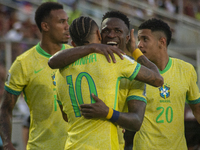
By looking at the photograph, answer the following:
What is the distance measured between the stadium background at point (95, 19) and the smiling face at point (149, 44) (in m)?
2.87

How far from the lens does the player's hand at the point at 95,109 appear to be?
105 inches

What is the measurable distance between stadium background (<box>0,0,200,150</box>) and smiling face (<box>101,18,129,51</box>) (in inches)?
151

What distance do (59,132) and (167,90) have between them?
1.49 m

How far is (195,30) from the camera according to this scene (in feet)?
40.5

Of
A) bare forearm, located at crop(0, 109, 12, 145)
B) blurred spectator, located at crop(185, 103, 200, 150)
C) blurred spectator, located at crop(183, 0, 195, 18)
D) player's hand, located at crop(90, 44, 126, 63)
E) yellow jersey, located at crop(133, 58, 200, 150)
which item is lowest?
blurred spectator, located at crop(185, 103, 200, 150)

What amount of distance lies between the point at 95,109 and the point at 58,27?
2143 millimetres

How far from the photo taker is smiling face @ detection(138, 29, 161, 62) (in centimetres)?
429

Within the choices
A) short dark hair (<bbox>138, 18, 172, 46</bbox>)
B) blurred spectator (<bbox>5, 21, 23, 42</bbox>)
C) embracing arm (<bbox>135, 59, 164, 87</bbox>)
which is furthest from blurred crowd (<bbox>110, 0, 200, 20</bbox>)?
embracing arm (<bbox>135, 59, 164, 87</bbox>)

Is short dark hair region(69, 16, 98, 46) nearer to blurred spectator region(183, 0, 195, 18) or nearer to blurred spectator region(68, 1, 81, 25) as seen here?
blurred spectator region(68, 1, 81, 25)

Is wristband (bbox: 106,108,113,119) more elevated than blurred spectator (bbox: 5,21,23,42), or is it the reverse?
blurred spectator (bbox: 5,21,23,42)

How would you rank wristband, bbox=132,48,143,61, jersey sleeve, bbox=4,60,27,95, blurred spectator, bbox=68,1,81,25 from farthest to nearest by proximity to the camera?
blurred spectator, bbox=68,1,81,25 → jersey sleeve, bbox=4,60,27,95 → wristband, bbox=132,48,143,61

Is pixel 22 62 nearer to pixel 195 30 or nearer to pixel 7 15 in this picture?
pixel 7 15

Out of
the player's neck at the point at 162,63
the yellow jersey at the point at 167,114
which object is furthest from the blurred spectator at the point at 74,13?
the yellow jersey at the point at 167,114

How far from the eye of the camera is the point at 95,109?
267 cm
